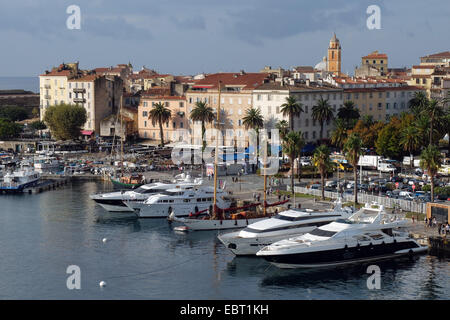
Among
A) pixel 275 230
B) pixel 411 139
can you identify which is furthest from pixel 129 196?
pixel 411 139

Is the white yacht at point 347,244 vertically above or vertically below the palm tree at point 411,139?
below

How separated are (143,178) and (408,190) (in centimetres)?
3417

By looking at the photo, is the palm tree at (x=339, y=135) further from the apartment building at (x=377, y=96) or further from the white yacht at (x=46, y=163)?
the white yacht at (x=46, y=163)

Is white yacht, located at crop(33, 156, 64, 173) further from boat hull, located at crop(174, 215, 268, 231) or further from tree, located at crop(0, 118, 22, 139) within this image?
boat hull, located at crop(174, 215, 268, 231)

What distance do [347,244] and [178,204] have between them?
24934mm

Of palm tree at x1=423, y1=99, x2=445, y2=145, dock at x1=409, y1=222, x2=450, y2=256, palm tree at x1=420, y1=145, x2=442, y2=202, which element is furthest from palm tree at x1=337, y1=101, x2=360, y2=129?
dock at x1=409, y1=222, x2=450, y2=256

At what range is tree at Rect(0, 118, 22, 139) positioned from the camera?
461 ft

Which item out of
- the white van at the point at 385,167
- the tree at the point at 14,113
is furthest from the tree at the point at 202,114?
the tree at the point at 14,113

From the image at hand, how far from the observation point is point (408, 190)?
86562 millimetres

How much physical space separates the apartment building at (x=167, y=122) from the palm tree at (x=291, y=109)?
2308cm

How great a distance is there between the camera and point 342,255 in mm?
60594

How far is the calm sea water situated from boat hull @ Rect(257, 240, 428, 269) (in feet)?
2.47

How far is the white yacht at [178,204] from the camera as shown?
8112 cm

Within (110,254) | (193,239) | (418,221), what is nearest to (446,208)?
(418,221)
